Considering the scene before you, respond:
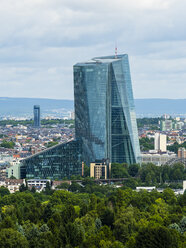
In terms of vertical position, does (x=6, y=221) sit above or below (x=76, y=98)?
below

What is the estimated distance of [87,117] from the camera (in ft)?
569

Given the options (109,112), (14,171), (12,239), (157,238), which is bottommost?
(12,239)

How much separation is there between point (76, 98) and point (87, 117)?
6.26 m

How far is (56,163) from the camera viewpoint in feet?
531

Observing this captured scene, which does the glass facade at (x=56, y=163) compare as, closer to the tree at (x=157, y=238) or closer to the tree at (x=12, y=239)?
the tree at (x=12, y=239)

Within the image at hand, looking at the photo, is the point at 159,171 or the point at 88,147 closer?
the point at 159,171

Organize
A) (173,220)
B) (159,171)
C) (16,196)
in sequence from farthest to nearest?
(159,171)
(16,196)
(173,220)

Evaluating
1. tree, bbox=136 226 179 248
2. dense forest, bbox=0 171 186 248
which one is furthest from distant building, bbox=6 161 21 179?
tree, bbox=136 226 179 248

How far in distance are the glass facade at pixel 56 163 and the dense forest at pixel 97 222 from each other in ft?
130

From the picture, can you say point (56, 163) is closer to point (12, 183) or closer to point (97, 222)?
point (12, 183)

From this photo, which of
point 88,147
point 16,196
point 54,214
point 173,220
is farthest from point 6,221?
point 88,147

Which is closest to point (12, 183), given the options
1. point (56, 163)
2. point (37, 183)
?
point (37, 183)

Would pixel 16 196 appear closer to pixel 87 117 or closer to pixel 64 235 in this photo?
pixel 64 235

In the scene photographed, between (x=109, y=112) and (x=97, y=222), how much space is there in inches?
3178
